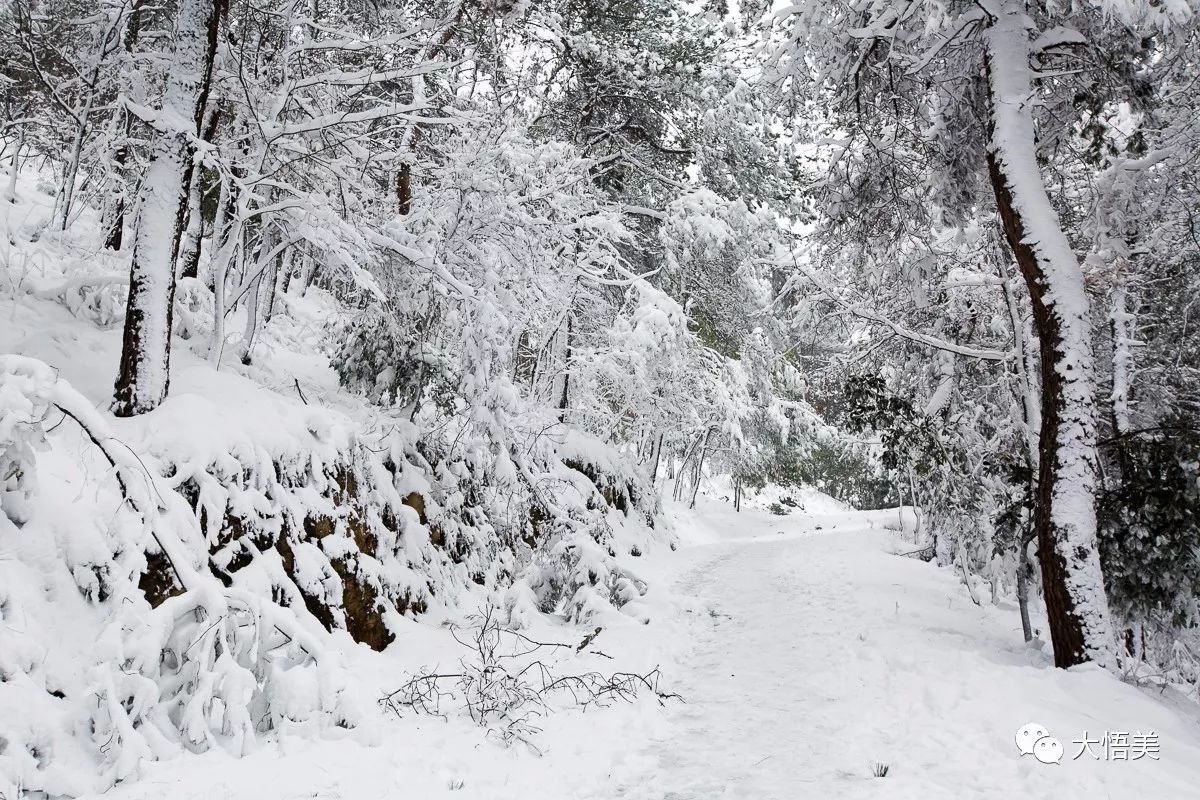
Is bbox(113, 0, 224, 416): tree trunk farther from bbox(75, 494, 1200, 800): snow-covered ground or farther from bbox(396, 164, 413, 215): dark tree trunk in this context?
bbox(75, 494, 1200, 800): snow-covered ground

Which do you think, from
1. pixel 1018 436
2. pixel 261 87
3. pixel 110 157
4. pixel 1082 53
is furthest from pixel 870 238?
pixel 110 157

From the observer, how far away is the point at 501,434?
790 cm

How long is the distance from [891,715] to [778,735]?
1.17m

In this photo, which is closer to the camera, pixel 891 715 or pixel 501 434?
pixel 891 715

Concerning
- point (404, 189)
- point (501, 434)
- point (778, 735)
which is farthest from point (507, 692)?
point (404, 189)

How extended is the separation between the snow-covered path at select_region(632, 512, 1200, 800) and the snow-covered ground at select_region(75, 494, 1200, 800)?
0.02m

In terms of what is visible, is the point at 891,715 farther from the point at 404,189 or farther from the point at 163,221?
the point at 404,189

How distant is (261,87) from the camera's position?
701cm

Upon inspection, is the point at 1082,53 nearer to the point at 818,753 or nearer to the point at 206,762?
the point at 818,753

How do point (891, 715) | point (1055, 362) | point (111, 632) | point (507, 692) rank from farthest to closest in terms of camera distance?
point (1055, 362)
point (891, 715)
point (507, 692)
point (111, 632)

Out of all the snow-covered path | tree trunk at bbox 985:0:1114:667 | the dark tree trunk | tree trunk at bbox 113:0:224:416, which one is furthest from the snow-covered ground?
the dark tree trunk

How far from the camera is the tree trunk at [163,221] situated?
5.68 metres

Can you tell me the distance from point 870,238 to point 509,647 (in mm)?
7481

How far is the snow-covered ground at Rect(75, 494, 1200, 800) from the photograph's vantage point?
4.13 metres
